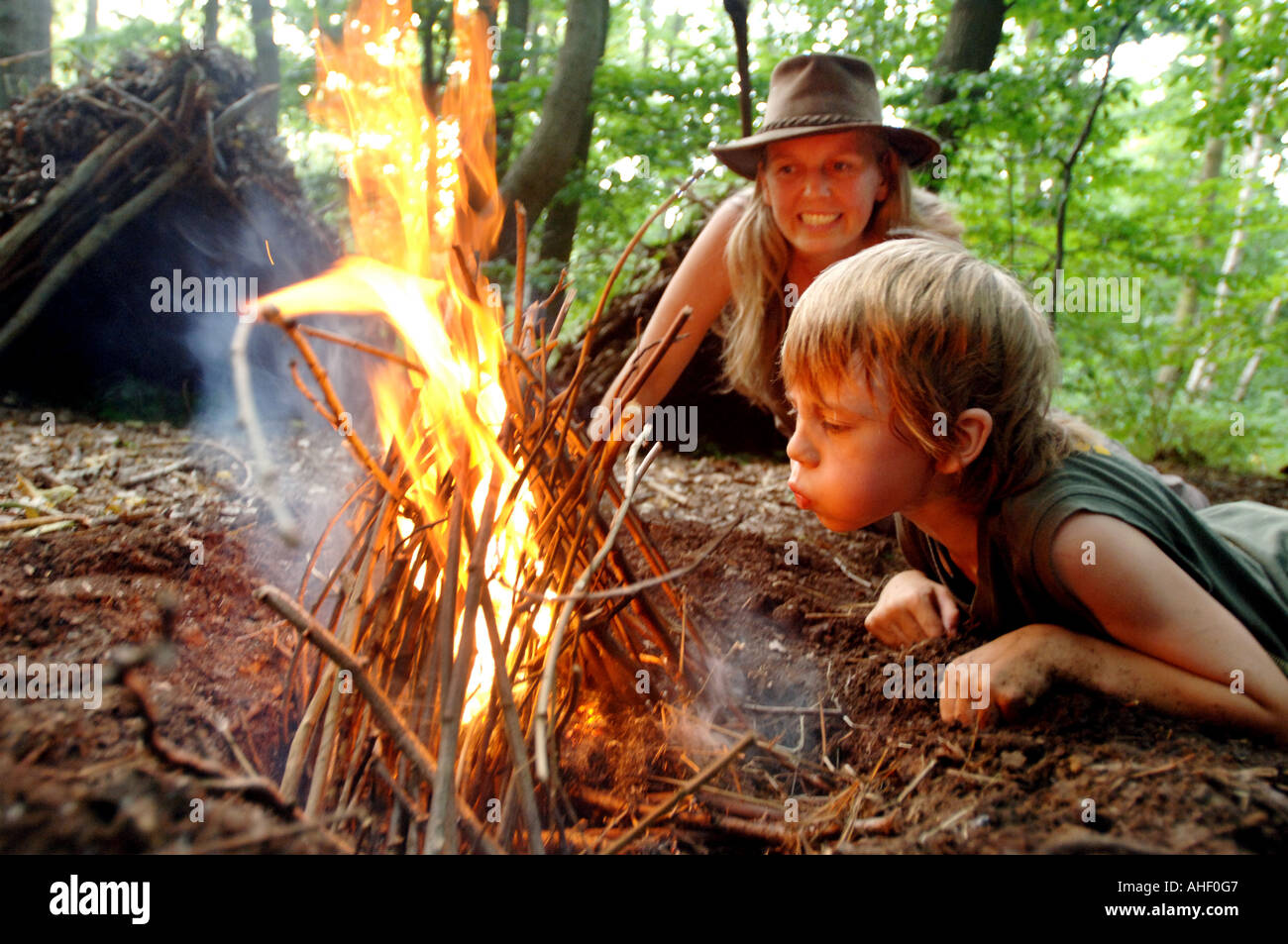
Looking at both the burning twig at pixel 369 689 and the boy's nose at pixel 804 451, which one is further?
the boy's nose at pixel 804 451

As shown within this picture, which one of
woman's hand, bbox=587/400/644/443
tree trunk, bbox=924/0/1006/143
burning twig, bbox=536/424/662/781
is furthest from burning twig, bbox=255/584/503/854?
tree trunk, bbox=924/0/1006/143

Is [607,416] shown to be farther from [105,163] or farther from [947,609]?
[105,163]

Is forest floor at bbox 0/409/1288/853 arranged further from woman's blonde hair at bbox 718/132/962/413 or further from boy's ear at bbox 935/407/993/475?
woman's blonde hair at bbox 718/132/962/413

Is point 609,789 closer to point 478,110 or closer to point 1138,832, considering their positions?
point 1138,832

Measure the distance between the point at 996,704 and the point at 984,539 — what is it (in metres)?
0.39

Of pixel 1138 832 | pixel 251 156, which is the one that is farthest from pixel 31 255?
pixel 1138 832

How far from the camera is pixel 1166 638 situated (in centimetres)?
161

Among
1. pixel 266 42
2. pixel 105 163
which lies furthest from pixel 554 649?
pixel 266 42

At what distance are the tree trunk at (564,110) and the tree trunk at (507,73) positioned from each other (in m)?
0.50

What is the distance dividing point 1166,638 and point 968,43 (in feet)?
17.0

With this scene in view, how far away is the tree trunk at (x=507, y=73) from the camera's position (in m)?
6.86

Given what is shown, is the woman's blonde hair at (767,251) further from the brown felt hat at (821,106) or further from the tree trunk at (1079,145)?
the tree trunk at (1079,145)

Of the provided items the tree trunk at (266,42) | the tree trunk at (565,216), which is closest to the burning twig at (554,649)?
the tree trunk at (565,216)

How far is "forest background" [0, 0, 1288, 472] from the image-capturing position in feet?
16.9
